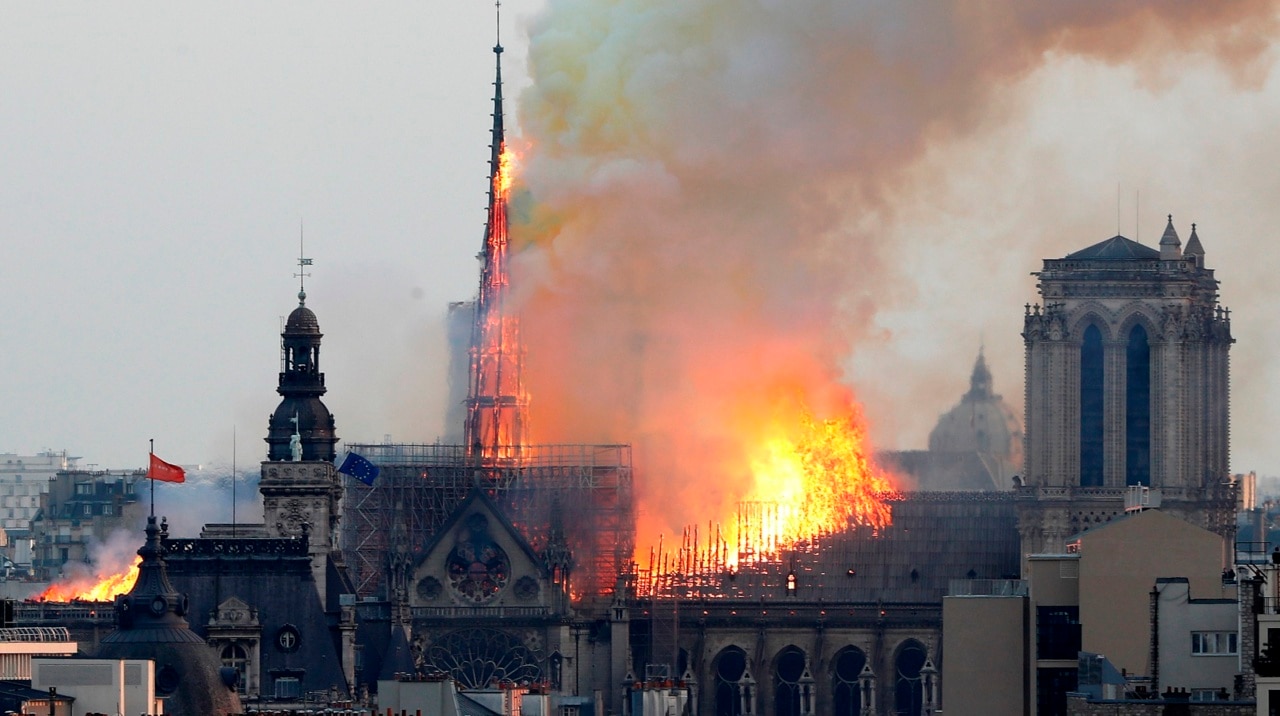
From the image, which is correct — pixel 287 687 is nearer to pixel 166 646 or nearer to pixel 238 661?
pixel 238 661

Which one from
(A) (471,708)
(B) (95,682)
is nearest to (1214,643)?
(B) (95,682)

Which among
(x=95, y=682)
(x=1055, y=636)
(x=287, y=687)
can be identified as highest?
(x=287, y=687)

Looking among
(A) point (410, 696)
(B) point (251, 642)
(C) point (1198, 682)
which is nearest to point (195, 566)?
(B) point (251, 642)

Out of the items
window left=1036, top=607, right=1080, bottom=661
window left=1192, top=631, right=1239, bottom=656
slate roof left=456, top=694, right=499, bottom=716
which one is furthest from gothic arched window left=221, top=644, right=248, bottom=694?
window left=1192, top=631, right=1239, bottom=656

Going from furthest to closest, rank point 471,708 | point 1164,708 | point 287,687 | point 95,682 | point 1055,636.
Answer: point 287,687, point 471,708, point 95,682, point 1055,636, point 1164,708

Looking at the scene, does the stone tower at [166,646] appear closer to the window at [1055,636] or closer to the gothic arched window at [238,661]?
the gothic arched window at [238,661]

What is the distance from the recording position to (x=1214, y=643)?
10188 centimetres

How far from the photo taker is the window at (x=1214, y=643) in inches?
3996

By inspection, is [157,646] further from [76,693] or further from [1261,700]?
[1261,700]

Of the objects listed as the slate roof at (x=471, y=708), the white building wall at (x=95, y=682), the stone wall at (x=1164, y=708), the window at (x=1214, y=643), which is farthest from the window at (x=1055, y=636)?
the slate roof at (x=471, y=708)

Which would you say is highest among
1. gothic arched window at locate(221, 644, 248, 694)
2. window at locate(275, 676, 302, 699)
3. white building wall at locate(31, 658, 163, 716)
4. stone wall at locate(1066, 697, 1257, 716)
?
gothic arched window at locate(221, 644, 248, 694)

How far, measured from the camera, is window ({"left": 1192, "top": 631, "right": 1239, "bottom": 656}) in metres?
102

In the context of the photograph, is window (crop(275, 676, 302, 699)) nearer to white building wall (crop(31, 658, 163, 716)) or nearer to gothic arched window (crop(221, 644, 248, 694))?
gothic arched window (crop(221, 644, 248, 694))

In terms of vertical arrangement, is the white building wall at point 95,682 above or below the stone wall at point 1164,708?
above
